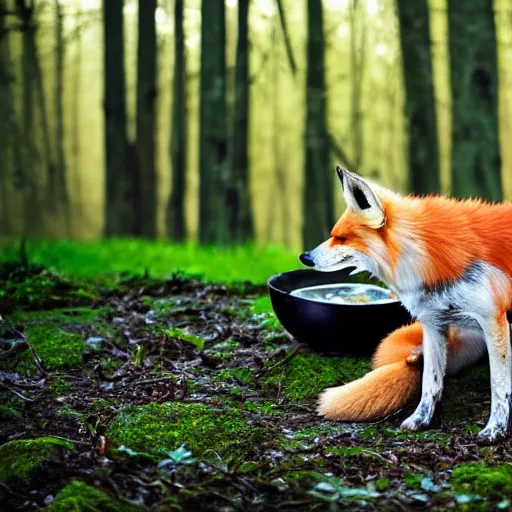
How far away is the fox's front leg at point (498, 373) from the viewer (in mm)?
3152

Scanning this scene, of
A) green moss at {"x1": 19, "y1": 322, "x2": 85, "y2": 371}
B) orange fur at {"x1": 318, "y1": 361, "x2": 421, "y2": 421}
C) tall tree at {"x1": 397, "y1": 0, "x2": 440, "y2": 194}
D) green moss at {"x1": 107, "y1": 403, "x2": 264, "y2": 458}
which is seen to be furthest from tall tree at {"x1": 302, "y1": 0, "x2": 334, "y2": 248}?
green moss at {"x1": 107, "y1": 403, "x2": 264, "y2": 458}

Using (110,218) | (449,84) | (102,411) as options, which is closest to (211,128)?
(110,218)

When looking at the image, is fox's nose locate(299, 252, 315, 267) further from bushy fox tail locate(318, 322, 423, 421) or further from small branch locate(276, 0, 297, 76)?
small branch locate(276, 0, 297, 76)

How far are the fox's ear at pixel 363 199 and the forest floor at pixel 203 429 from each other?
0.99 metres

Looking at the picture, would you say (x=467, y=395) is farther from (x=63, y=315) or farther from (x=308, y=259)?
(x=63, y=315)

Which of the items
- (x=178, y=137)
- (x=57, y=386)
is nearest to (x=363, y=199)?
(x=57, y=386)

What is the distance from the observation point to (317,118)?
26.0 feet

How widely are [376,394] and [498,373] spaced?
1.89 ft

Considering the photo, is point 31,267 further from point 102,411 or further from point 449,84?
point 449,84

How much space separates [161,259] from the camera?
7434 millimetres

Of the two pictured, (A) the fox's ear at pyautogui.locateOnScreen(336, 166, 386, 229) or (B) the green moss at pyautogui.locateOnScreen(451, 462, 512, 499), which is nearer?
(B) the green moss at pyautogui.locateOnScreen(451, 462, 512, 499)

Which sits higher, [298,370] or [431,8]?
[431,8]

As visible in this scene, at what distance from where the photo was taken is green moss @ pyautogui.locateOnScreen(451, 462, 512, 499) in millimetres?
2723

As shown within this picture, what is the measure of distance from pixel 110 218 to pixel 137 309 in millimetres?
3272
